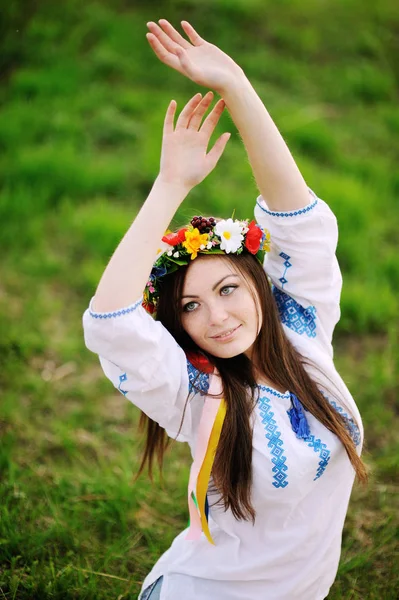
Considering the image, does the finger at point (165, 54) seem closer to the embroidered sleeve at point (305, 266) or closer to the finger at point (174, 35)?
the finger at point (174, 35)

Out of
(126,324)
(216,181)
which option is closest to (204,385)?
(126,324)

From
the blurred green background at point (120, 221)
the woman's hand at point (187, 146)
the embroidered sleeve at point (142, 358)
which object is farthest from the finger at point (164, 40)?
the blurred green background at point (120, 221)

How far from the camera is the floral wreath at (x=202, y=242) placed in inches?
76.5

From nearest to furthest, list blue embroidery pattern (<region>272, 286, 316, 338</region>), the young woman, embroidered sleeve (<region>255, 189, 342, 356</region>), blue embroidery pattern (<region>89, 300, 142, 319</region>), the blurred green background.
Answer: blue embroidery pattern (<region>89, 300, 142, 319</region>) → the young woman → embroidered sleeve (<region>255, 189, 342, 356</region>) → blue embroidery pattern (<region>272, 286, 316, 338</region>) → the blurred green background

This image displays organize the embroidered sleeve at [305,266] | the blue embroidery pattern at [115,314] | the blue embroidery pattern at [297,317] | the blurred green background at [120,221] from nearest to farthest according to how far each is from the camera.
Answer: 1. the blue embroidery pattern at [115,314]
2. the embroidered sleeve at [305,266]
3. the blue embroidery pattern at [297,317]
4. the blurred green background at [120,221]

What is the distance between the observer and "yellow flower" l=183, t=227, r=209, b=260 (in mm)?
1928

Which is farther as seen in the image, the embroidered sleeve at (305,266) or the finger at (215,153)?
the embroidered sleeve at (305,266)

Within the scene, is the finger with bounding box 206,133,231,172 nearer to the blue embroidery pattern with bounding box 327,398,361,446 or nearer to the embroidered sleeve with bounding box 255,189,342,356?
the embroidered sleeve with bounding box 255,189,342,356

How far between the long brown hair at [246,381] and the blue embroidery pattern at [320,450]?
0.21ft

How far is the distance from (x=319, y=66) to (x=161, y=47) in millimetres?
4940

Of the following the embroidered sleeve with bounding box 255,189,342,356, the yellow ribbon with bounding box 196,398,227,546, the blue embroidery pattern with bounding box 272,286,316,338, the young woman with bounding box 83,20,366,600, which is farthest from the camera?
the blue embroidery pattern with bounding box 272,286,316,338

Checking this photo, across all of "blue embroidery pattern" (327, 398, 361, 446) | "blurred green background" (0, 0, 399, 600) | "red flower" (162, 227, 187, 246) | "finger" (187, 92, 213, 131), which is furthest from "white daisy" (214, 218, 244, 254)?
"blurred green background" (0, 0, 399, 600)

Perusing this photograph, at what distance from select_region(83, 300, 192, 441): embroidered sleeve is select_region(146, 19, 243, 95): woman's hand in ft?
2.16

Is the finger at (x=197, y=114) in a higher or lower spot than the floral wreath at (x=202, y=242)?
higher
